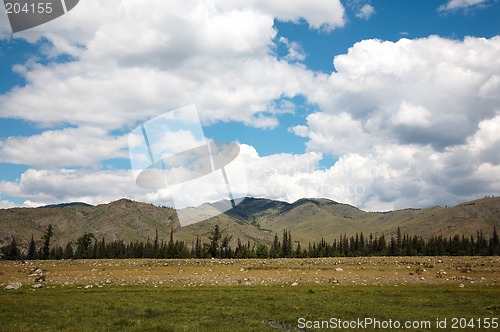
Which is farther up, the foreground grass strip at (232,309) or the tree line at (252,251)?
the foreground grass strip at (232,309)

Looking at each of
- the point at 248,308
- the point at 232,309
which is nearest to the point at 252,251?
the point at 248,308

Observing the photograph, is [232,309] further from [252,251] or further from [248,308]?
[252,251]

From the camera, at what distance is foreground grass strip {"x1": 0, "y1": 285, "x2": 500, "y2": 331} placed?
19531mm

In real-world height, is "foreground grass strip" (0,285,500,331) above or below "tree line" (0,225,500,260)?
above

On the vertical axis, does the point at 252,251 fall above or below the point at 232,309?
below

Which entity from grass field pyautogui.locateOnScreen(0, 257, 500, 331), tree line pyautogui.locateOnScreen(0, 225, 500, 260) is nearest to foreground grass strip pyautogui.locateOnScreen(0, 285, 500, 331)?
grass field pyautogui.locateOnScreen(0, 257, 500, 331)

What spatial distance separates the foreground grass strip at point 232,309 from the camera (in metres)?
19.5

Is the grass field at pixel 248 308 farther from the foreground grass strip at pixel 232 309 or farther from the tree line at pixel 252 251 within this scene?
the tree line at pixel 252 251

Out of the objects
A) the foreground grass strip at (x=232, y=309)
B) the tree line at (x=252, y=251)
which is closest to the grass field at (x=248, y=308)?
the foreground grass strip at (x=232, y=309)

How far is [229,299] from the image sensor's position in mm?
29453

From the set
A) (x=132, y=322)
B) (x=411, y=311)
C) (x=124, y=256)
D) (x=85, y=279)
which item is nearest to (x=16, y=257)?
(x=124, y=256)

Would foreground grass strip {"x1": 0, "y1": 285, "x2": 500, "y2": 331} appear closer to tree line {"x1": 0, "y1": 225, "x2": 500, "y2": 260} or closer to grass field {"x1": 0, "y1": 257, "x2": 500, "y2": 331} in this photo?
grass field {"x1": 0, "y1": 257, "x2": 500, "y2": 331}

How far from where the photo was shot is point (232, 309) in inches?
973

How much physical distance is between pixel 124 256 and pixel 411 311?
139 m
